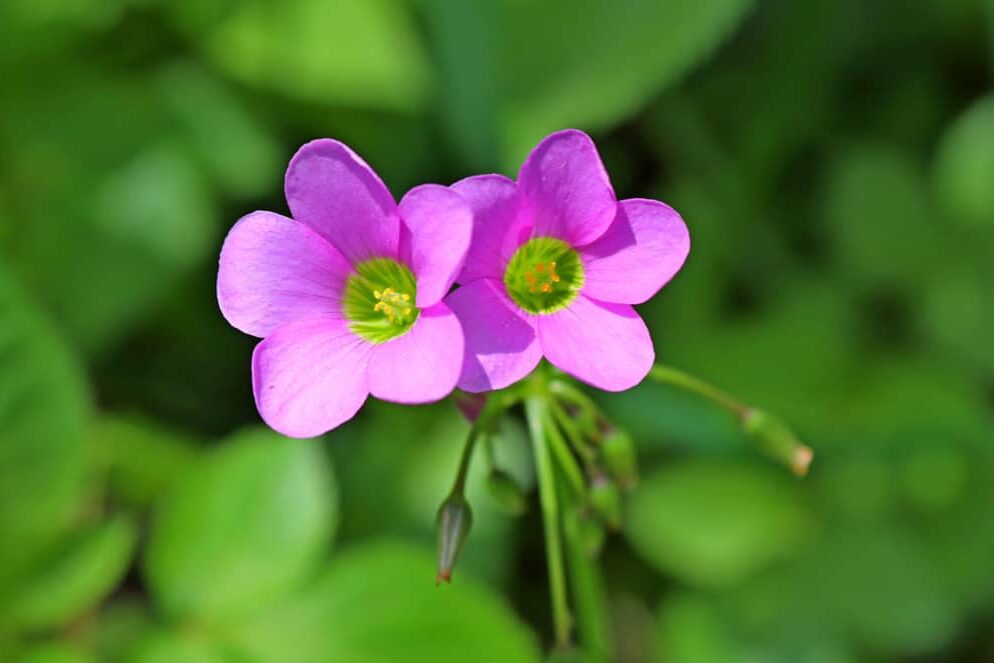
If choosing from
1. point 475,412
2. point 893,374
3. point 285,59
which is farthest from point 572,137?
point 893,374

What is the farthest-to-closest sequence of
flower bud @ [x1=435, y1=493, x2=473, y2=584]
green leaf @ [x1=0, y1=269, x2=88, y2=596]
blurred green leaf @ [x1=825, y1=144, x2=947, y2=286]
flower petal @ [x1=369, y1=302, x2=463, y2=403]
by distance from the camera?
blurred green leaf @ [x1=825, y1=144, x2=947, y2=286] < green leaf @ [x1=0, y1=269, x2=88, y2=596] < flower bud @ [x1=435, y1=493, x2=473, y2=584] < flower petal @ [x1=369, y1=302, x2=463, y2=403]

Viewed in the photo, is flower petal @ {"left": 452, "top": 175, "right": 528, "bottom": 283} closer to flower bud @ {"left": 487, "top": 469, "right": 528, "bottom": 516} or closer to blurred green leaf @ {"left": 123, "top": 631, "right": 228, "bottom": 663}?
flower bud @ {"left": 487, "top": 469, "right": 528, "bottom": 516}

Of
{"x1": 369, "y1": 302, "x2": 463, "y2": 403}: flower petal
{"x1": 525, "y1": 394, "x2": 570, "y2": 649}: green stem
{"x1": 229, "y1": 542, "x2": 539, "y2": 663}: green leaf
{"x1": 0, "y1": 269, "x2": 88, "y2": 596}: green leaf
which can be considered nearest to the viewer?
{"x1": 369, "y1": 302, "x2": 463, "y2": 403}: flower petal

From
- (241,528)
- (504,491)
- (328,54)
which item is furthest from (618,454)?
(328,54)

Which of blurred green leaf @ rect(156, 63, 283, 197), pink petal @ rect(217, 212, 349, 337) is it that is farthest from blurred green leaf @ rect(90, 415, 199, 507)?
pink petal @ rect(217, 212, 349, 337)

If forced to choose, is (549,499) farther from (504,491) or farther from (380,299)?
(380,299)

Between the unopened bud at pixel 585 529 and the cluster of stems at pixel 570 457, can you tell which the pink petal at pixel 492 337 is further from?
the unopened bud at pixel 585 529

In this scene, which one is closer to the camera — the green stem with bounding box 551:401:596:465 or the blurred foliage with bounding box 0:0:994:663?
the green stem with bounding box 551:401:596:465
